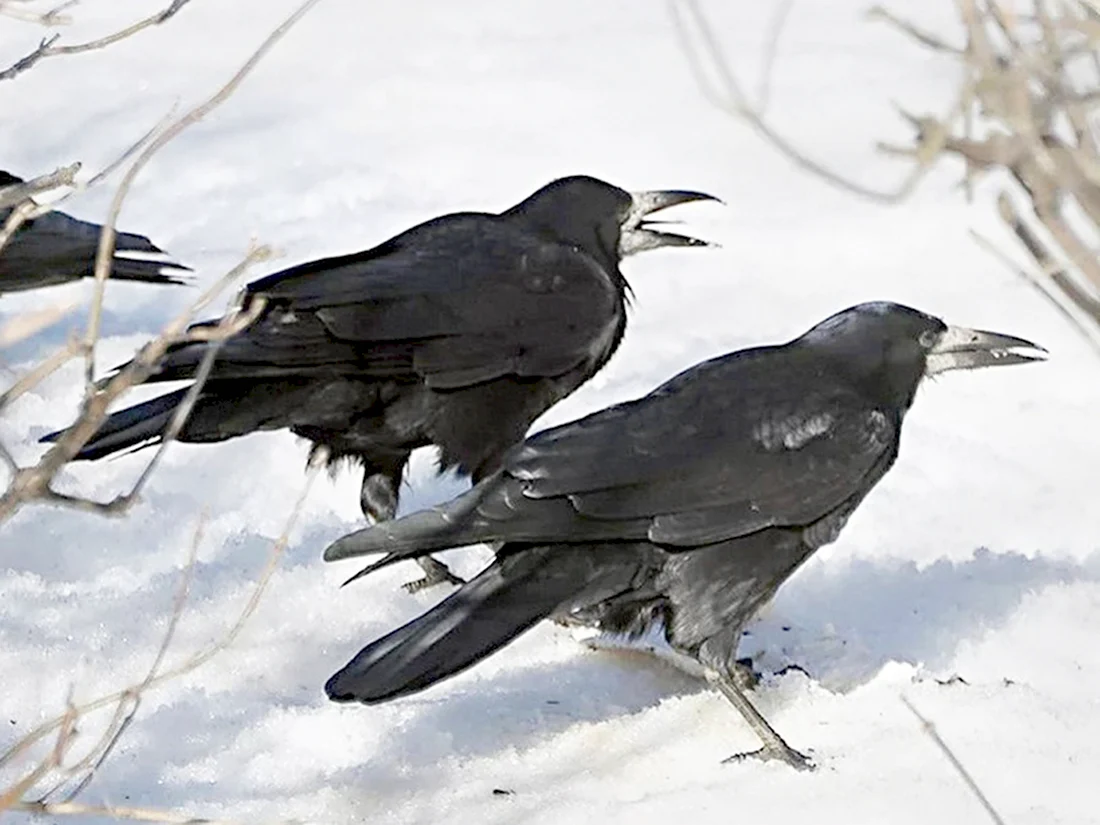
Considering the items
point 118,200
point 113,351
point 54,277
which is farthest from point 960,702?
point 113,351

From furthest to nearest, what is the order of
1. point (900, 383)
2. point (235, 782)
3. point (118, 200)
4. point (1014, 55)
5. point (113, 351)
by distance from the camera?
point (113, 351) < point (900, 383) < point (235, 782) < point (118, 200) < point (1014, 55)

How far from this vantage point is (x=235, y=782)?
420cm

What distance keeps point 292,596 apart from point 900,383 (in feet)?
5.00

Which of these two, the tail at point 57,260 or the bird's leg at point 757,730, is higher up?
the bird's leg at point 757,730

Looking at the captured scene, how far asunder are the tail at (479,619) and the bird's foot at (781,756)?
0.42 m

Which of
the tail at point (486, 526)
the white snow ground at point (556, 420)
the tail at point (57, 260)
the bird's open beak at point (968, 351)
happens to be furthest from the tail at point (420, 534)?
the tail at point (57, 260)

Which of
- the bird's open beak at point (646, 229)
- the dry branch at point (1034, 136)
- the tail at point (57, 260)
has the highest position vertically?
the dry branch at point (1034, 136)

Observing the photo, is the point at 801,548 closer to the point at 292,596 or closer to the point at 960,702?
the point at 960,702

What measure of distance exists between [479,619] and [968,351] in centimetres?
155

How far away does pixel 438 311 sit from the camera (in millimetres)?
5215

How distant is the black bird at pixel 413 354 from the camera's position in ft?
16.5

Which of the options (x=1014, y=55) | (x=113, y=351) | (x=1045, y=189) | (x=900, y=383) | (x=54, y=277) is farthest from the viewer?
(x=113, y=351)

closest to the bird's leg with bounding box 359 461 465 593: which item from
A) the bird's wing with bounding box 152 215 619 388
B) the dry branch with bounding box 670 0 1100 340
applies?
the bird's wing with bounding box 152 215 619 388

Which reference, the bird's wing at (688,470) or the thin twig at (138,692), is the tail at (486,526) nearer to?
the bird's wing at (688,470)
